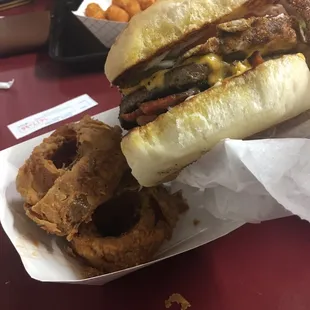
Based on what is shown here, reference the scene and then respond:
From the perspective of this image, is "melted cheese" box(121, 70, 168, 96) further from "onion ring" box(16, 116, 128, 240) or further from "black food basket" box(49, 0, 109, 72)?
"black food basket" box(49, 0, 109, 72)

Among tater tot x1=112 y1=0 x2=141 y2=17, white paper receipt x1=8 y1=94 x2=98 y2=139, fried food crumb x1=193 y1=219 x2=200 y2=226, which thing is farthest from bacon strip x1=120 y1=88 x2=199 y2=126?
tater tot x1=112 y1=0 x2=141 y2=17

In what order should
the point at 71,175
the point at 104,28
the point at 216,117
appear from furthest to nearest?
the point at 104,28
the point at 71,175
the point at 216,117

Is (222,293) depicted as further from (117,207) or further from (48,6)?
(48,6)

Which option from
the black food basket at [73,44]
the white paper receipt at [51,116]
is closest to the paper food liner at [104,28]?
the black food basket at [73,44]

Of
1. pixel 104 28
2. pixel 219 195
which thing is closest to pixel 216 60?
pixel 219 195

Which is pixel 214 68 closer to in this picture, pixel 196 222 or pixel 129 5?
pixel 196 222

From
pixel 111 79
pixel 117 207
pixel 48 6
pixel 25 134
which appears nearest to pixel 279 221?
pixel 117 207
